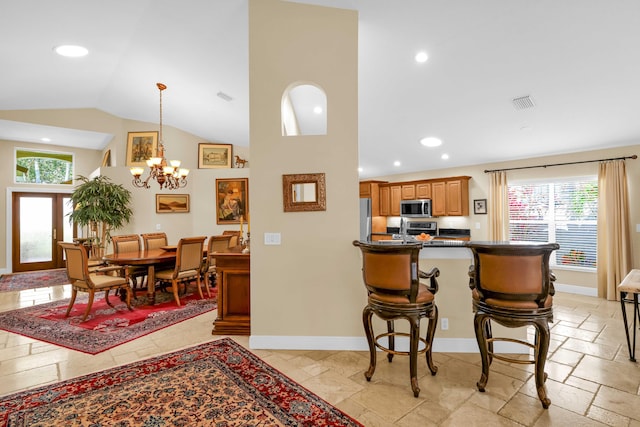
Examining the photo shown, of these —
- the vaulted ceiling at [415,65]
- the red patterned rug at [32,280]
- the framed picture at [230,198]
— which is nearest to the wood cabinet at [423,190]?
the vaulted ceiling at [415,65]

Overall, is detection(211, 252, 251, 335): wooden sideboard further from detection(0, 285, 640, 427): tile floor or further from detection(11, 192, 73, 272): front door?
detection(11, 192, 73, 272): front door

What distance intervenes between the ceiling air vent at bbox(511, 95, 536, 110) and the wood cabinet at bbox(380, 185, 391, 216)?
12.2ft

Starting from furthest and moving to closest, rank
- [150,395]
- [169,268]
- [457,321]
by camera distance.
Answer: [169,268], [457,321], [150,395]

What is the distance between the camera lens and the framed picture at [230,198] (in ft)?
23.3

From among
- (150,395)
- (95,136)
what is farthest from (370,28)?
(95,136)

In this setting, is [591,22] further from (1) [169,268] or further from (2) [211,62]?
(1) [169,268]

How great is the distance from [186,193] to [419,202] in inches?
206

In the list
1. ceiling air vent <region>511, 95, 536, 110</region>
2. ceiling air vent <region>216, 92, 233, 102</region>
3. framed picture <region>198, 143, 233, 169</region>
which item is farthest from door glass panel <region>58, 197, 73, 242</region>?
ceiling air vent <region>511, 95, 536, 110</region>

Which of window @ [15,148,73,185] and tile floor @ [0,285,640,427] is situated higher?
window @ [15,148,73,185]

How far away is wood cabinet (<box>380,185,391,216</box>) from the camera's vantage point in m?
7.59

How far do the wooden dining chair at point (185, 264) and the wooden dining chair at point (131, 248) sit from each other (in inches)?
17.8

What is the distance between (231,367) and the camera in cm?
264

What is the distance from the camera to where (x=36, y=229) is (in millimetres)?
7633

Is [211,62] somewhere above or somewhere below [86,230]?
above
